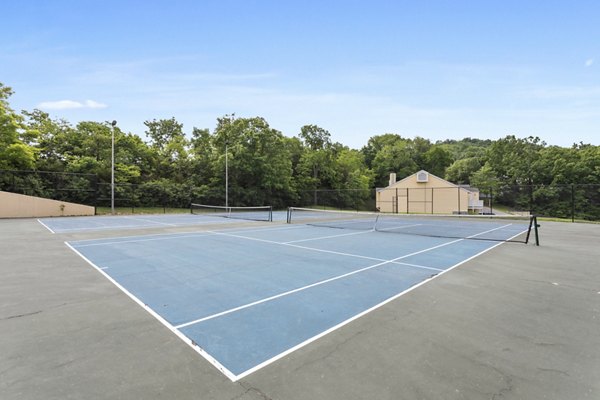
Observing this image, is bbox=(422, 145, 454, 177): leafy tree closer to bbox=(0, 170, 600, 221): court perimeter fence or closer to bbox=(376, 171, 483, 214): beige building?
bbox=(0, 170, 600, 221): court perimeter fence

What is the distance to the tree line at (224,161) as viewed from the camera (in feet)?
101

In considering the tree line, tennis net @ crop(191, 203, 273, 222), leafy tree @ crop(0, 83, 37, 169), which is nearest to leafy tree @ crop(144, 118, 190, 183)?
the tree line

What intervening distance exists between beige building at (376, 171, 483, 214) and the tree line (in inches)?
172

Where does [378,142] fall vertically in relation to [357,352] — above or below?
above

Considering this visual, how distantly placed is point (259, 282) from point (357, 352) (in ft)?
9.65

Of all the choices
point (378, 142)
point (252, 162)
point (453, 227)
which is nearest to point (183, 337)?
point (453, 227)

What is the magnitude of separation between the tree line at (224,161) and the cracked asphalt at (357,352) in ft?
73.4

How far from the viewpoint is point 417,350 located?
316 centimetres

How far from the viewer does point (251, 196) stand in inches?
1497

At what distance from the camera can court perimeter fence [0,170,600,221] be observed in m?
27.3

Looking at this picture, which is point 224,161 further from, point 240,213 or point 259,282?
point 259,282

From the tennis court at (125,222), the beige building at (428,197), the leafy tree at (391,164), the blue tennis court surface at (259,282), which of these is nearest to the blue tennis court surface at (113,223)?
the tennis court at (125,222)

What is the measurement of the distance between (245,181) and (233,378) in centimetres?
3781

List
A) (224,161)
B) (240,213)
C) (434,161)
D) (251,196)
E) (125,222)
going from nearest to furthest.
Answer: (125,222) → (240,213) → (224,161) → (251,196) → (434,161)
